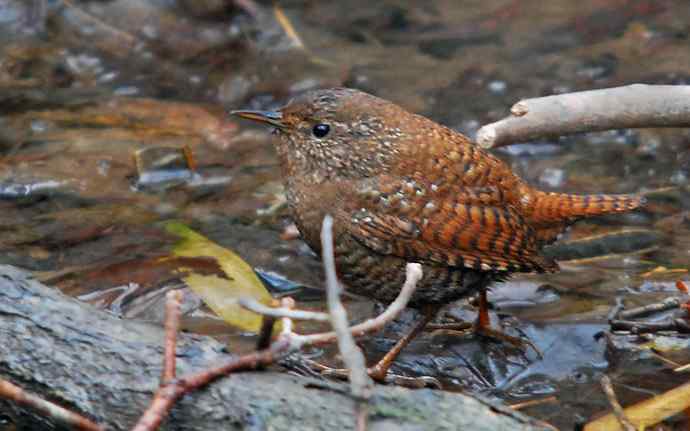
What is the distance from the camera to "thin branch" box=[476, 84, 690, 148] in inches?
152

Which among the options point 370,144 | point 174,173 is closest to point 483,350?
point 370,144

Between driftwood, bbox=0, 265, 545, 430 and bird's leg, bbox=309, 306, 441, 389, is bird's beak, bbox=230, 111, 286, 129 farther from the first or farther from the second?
driftwood, bbox=0, 265, 545, 430

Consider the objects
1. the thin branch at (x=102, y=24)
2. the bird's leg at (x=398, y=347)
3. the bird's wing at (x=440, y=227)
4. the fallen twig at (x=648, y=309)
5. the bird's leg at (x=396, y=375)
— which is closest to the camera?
the bird's leg at (x=396, y=375)

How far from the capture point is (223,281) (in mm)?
4586

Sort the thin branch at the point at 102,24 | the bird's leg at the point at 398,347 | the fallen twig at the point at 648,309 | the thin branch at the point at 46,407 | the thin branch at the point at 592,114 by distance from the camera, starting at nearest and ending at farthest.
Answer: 1. the thin branch at the point at 46,407
2. the thin branch at the point at 592,114
3. the bird's leg at the point at 398,347
4. the fallen twig at the point at 648,309
5. the thin branch at the point at 102,24

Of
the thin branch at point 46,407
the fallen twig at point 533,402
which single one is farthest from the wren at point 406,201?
the thin branch at point 46,407

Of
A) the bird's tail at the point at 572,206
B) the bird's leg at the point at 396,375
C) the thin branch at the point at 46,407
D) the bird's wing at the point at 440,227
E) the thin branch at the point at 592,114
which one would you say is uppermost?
the thin branch at the point at 592,114

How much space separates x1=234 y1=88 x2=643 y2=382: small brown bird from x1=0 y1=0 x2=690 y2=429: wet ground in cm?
36

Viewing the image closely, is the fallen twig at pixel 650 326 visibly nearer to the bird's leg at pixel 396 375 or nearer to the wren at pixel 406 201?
the wren at pixel 406 201

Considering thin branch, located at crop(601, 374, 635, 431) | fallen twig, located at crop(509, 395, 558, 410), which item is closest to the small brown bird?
fallen twig, located at crop(509, 395, 558, 410)

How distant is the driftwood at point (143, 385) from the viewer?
121 inches

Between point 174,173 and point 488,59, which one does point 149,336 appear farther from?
point 488,59

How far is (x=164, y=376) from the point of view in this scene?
122 inches

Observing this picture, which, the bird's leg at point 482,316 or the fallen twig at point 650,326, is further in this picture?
the bird's leg at point 482,316
